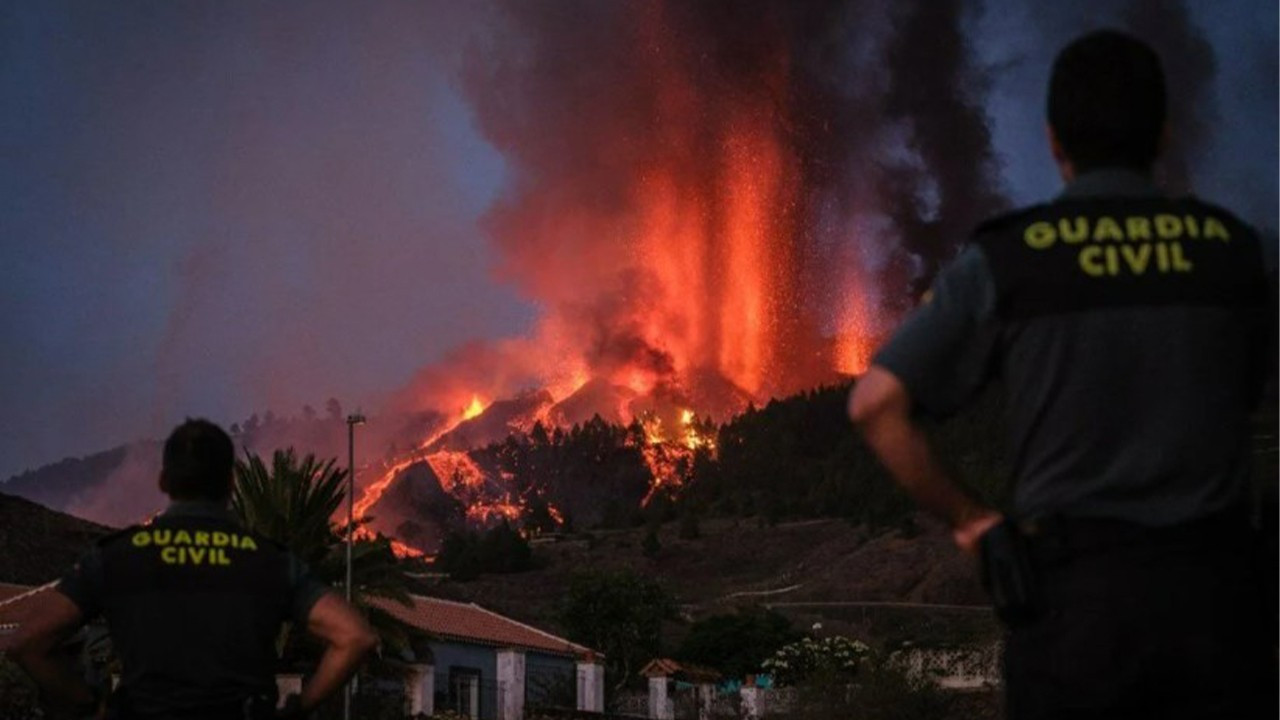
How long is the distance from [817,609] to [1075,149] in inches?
4330

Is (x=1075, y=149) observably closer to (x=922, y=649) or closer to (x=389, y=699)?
(x=389, y=699)

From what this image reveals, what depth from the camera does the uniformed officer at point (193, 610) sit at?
4.85 metres

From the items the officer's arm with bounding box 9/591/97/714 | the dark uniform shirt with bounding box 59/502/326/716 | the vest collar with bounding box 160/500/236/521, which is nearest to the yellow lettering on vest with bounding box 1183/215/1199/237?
the dark uniform shirt with bounding box 59/502/326/716

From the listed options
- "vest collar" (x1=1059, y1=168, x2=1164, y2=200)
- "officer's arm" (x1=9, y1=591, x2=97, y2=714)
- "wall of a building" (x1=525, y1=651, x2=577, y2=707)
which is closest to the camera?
"vest collar" (x1=1059, y1=168, x2=1164, y2=200)

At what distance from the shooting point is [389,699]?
4603cm

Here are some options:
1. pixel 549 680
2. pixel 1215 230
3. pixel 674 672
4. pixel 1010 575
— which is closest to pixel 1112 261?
pixel 1215 230

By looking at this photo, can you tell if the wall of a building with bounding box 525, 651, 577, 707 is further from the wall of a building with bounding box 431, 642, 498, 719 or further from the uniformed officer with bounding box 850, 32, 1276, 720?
the uniformed officer with bounding box 850, 32, 1276, 720

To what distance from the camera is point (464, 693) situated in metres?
56.7

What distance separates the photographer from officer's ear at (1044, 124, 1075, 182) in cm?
362

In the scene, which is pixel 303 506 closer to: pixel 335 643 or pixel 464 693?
pixel 464 693

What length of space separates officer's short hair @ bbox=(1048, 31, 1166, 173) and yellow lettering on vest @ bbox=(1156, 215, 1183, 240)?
17 cm

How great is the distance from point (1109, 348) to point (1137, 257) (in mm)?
183

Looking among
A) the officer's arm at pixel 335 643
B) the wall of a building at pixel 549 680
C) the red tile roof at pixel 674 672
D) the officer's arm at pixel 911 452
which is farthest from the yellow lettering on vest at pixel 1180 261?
the red tile roof at pixel 674 672

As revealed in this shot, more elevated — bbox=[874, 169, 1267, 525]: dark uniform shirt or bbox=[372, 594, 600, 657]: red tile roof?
bbox=[372, 594, 600, 657]: red tile roof
